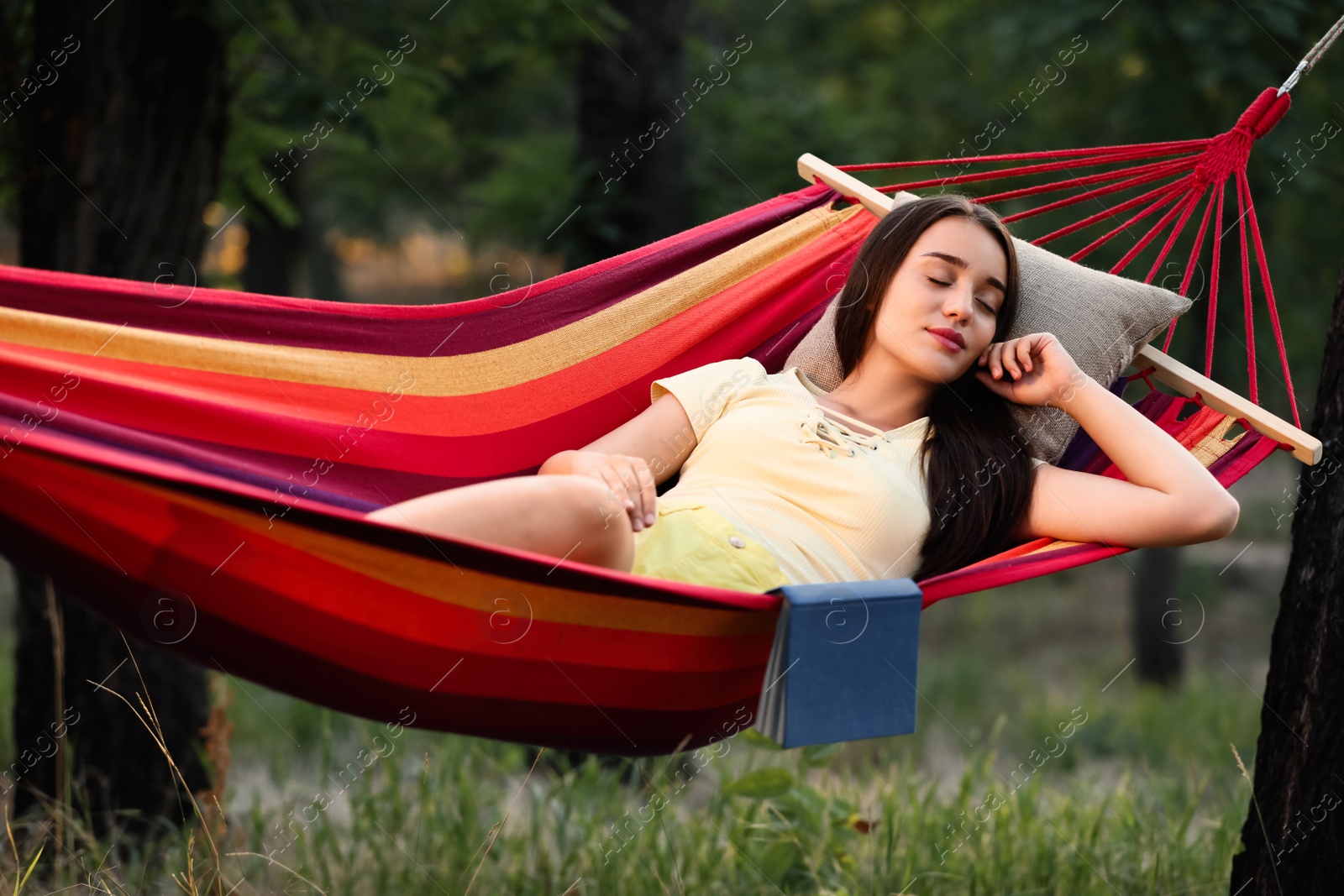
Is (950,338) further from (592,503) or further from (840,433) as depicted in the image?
(592,503)

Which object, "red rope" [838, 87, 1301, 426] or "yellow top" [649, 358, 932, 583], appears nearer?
"yellow top" [649, 358, 932, 583]

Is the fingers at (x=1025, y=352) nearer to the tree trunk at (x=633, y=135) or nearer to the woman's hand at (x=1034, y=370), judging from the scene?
the woman's hand at (x=1034, y=370)

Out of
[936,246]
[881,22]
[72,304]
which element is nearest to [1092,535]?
[936,246]

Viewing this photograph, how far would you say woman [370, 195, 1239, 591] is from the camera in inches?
64.4

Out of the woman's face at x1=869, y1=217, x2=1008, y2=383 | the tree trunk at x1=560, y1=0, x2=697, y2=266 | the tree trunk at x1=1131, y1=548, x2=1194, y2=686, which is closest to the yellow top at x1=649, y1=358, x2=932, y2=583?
the woman's face at x1=869, y1=217, x2=1008, y2=383

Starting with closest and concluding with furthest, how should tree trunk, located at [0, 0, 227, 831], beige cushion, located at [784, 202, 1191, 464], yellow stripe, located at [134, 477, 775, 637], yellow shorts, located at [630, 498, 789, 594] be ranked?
yellow stripe, located at [134, 477, 775, 637] → yellow shorts, located at [630, 498, 789, 594] → beige cushion, located at [784, 202, 1191, 464] → tree trunk, located at [0, 0, 227, 831]

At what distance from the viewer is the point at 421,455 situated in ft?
6.10

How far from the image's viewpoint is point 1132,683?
585 centimetres

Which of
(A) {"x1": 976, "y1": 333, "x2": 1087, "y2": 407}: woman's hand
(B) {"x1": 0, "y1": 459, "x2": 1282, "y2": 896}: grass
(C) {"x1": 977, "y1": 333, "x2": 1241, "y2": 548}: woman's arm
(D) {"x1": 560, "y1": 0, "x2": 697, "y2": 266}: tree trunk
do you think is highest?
(D) {"x1": 560, "y1": 0, "x2": 697, "y2": 266}: tree trunk

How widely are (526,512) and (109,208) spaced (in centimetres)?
147

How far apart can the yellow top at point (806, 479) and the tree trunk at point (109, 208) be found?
4.02 feet

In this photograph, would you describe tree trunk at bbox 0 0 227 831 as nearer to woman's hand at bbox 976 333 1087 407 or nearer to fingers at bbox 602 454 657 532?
fingers at bbox 602 454 657 532

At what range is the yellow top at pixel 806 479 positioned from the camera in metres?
1.70

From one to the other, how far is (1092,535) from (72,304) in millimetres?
1512
